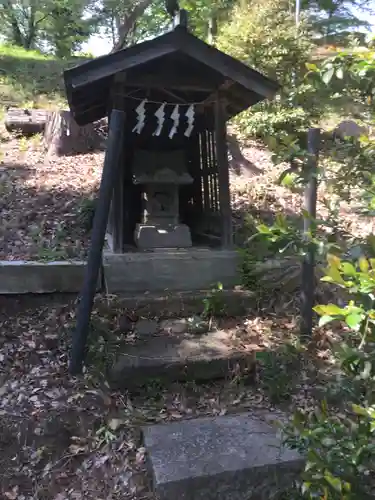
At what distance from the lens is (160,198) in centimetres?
548

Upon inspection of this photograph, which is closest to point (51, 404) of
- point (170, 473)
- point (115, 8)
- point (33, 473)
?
point (33, 473)

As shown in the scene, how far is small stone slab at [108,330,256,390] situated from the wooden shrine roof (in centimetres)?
240

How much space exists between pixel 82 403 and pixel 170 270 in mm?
1678

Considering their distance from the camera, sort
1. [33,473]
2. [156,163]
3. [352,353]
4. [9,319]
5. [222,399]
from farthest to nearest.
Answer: [156,163] → [9,319] → [222,399] → [33,473] → [352,353]

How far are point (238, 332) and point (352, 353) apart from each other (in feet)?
10.2

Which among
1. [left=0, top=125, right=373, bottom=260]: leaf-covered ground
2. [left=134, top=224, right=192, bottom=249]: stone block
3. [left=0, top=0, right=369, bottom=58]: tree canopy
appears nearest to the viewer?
[left=134, top=224, right=192, bottom=249]: stone block

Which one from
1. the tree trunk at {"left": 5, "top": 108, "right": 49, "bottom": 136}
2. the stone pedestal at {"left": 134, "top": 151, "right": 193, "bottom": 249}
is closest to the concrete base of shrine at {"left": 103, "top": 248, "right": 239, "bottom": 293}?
the stone pedestal at {"left": 134, "top": 151, "right": 193, "bottom": 249}

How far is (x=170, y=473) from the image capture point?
2957 mm

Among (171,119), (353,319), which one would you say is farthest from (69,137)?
(353,319)

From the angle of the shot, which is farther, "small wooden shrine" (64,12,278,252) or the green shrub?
"small wooden shrine" (64,12,278,252)

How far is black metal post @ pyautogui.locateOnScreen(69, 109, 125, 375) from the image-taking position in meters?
3.88

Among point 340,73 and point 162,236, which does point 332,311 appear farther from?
point 162,236

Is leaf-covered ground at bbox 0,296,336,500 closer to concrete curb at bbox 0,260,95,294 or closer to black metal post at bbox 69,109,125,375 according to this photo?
concrete curb at bbox 0,260,95,294

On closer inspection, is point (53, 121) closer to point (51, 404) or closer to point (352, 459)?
point (51, 404)
